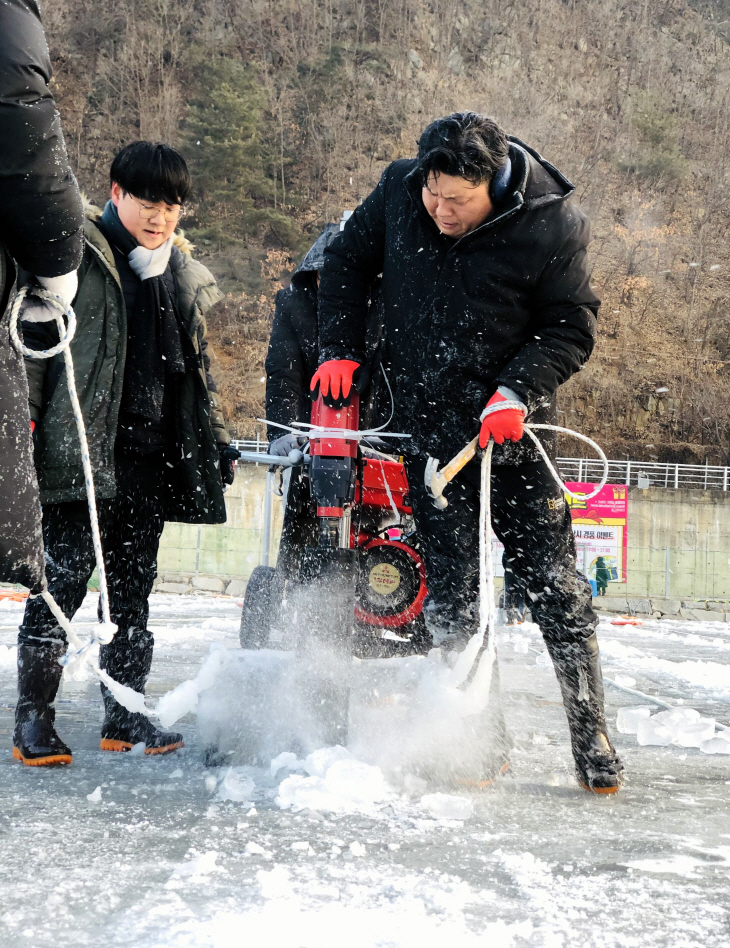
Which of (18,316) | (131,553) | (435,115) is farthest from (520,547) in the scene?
(435,115)

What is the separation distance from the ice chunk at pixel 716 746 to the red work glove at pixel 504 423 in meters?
1.39

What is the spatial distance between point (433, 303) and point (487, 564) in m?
0.81

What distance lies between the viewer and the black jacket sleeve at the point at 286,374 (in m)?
4.61

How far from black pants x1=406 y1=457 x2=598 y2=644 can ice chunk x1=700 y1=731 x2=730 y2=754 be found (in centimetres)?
76

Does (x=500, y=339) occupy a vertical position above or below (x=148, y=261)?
below

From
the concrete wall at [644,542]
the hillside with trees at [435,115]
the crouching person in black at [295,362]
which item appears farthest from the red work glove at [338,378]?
the hillside with trees at [435,115]

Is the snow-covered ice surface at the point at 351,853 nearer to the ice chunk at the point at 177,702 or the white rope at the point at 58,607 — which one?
the ice chunk at the point at 177,702

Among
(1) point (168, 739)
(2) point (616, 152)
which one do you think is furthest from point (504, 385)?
(2) point (616, 152)

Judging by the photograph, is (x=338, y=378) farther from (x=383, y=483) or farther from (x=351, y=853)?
(x=351, y=853)

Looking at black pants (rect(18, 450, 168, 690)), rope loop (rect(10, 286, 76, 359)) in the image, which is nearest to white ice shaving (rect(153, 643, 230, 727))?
black pants (rect(18, 450, 168, 690))

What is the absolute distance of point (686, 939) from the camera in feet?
4.76

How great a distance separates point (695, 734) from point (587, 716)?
853 millimetres

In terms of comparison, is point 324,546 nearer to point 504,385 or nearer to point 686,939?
point 504,385

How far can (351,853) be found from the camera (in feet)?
5.96
